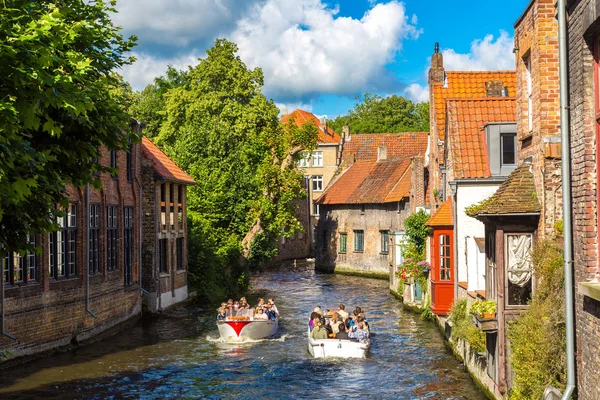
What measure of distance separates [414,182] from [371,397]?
2376 centimetres

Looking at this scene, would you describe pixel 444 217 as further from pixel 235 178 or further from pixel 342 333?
pixel 235 178

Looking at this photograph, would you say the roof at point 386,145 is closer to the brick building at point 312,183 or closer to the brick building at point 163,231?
the brick building at point 312,183

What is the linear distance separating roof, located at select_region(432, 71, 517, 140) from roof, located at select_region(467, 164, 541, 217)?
53.4 ft

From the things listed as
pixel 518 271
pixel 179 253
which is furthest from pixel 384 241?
pixel 518 271

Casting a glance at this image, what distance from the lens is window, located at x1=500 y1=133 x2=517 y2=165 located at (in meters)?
22.7

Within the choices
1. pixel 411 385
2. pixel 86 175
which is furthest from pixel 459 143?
pixel 86 175

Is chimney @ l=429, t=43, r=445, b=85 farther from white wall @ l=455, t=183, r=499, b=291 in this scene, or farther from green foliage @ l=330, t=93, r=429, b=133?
green foliage @ l=330, t=93, r=429, b=133

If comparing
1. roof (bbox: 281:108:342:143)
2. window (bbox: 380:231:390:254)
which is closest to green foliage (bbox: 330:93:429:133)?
roof (bbox: 281:108:342:143)

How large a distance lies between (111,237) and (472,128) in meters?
13.0

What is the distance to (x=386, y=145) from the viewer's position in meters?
62.6

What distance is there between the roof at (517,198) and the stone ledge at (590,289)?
4903mm

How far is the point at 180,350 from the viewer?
25219 mm

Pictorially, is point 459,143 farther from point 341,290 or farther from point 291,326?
point 341,290

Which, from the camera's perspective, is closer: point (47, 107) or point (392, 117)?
point (47, 107)
